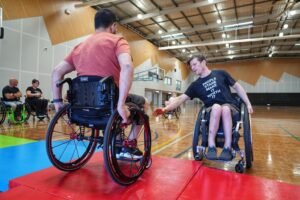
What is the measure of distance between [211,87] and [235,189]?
1.01 meters

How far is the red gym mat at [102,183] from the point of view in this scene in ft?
4.09

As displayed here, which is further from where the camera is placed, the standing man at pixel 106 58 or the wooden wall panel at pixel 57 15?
the wooden wall panel at pixel 57 15

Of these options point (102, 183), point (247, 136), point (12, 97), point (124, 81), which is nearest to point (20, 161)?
point (102, 183)

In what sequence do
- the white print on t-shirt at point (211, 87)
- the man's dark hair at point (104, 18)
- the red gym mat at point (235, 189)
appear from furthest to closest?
the white print on t-shirt at point (211, 87) → the man's dark hair at point (104, 18) → the red gym mat at point (235, 189)

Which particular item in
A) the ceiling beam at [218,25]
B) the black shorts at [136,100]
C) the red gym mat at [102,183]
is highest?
the ceiling beam at [218,25]

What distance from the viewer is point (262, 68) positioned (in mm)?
21844

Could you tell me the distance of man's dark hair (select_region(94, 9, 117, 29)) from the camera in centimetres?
152

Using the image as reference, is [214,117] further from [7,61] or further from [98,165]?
[7,61]

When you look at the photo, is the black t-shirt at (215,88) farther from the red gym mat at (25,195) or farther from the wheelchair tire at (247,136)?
the red gym mat at (25,195)

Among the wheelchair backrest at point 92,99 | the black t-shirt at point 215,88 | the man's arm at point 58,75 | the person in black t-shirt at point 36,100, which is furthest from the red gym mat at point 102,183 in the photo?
the person in black t-shirt at point 36,100

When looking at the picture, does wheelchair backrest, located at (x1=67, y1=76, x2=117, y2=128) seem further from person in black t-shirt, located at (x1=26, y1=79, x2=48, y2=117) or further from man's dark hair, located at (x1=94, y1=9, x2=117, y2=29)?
person in black t-shirt, located at (x1=26, y1=79, x2=48, y2=117)

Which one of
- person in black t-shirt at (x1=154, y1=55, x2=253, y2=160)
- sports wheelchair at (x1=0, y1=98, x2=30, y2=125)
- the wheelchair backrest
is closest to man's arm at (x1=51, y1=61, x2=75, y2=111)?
the wheelchair backrest

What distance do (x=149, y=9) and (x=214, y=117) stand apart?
1021 centimetres

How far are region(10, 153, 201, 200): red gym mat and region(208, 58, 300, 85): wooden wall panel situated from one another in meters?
23.1
